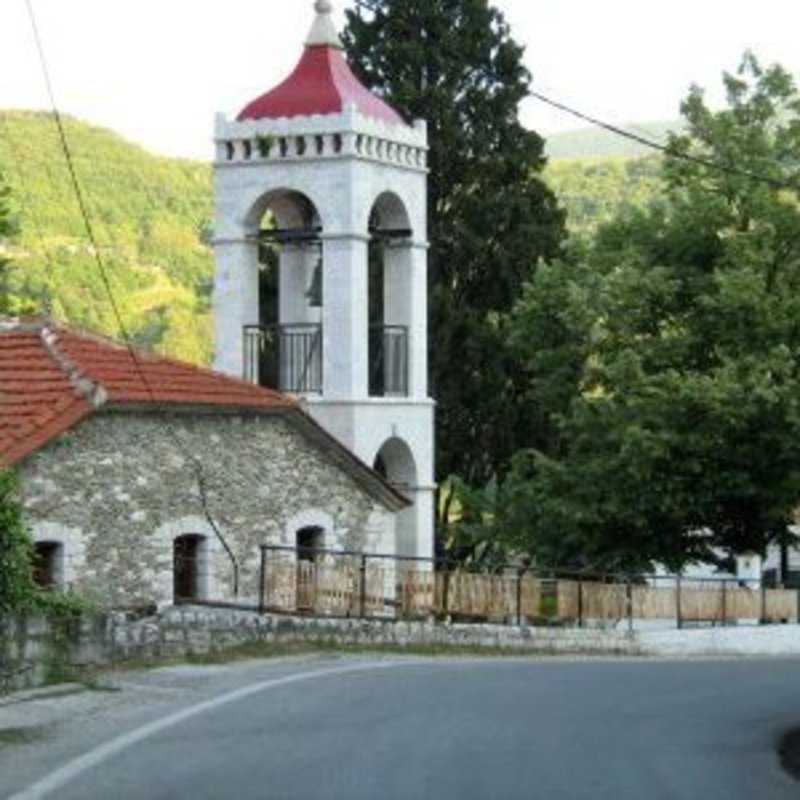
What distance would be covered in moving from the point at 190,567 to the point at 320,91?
10.5 m

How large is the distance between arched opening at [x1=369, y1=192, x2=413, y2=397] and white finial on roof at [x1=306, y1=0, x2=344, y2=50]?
304 centimetres

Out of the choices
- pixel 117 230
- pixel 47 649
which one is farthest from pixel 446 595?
pixel 117 230

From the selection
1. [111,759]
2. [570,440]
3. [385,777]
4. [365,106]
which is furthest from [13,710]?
[570,440]

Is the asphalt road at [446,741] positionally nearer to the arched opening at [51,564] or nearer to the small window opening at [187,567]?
the arched opening at [51,564]

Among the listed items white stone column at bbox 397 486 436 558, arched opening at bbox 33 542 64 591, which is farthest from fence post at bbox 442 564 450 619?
arched opening at bbox 33 542 64 591

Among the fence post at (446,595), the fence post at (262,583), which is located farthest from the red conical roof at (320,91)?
the fence post at (262,583)

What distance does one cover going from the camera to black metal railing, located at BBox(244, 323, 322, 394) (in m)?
32.8

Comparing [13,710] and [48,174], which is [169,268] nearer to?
[48,174]

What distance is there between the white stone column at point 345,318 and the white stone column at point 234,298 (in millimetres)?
1809

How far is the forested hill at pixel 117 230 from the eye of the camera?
291 ft

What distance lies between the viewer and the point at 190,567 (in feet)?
85.0

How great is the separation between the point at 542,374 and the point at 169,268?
221ft

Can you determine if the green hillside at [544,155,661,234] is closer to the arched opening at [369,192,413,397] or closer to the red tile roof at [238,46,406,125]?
the arched opening at [369,192,413,397]

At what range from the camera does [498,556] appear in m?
43.7
